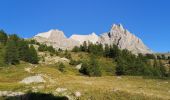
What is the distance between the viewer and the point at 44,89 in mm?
53688

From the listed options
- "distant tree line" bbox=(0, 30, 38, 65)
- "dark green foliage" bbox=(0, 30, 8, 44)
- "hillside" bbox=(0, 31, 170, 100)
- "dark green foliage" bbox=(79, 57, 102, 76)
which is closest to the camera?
"hillside" bbox=(0, 31, 170, 100)

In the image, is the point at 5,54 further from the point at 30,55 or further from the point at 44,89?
the point at 44,89

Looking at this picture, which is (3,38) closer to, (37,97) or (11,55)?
(11,55)

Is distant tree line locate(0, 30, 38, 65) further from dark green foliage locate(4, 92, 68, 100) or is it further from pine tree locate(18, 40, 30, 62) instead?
dark green foliage locate(4, 92, 68, 100)

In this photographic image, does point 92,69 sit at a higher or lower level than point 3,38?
lower

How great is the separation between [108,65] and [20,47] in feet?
146

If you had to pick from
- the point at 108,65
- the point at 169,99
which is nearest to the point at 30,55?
the point at 108,65

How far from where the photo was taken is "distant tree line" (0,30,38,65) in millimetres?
135125

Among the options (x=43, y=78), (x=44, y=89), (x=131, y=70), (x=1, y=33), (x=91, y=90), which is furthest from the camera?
(x=1, y=33)

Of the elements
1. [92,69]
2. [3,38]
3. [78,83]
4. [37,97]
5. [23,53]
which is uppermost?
[3,38]

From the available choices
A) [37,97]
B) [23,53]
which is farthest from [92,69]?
[37,97]

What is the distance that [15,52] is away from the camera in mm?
139000

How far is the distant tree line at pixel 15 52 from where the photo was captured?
443ft

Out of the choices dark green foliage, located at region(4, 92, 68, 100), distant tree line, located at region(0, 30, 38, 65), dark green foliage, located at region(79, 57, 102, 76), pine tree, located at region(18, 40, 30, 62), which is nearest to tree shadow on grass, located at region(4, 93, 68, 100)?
dark green foliage, located at region(4, 92, 68, 100)
